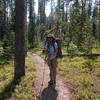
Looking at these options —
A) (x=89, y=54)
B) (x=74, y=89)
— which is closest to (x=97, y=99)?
(x=74, y=89)

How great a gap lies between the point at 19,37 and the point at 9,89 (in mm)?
2310

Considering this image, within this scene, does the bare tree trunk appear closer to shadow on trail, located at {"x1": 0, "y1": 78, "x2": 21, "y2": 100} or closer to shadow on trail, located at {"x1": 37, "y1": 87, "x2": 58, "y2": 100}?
shadow on trail, located at {"x1": 0, "y1": 78, "x2": 21, "y2": 100}

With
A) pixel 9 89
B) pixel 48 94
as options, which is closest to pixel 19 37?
pixel 9 89

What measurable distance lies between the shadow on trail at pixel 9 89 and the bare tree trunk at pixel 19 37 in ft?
1.98

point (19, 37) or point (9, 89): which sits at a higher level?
point (19, 37)

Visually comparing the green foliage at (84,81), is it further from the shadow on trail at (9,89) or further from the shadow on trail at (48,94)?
the shadow on trail at (9,89)

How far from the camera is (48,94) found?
22.4 feet

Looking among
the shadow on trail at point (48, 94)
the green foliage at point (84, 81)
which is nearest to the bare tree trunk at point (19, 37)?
the shadow on trail at point (48, 94)

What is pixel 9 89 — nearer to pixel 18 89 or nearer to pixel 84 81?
pixel 18 89

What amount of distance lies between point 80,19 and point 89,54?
7185mm

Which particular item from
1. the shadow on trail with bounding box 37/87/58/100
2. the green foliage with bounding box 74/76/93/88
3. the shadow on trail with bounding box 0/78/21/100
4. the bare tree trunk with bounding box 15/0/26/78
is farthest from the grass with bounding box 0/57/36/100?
the green foliage with bounding box 74/76/93/88

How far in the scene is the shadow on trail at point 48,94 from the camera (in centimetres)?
653

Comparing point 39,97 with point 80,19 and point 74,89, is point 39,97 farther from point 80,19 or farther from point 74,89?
point 80,19

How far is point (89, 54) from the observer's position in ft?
60.5
